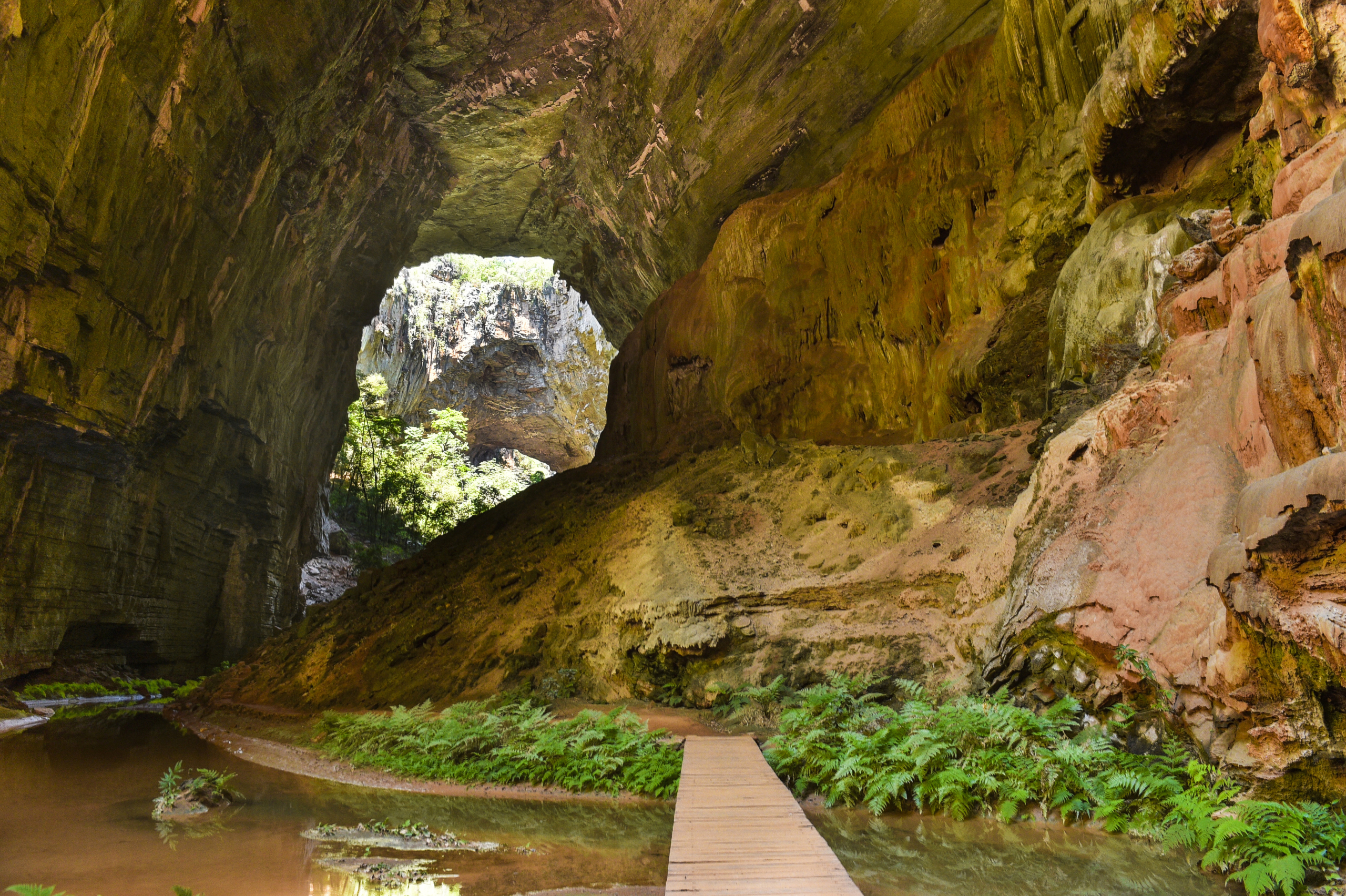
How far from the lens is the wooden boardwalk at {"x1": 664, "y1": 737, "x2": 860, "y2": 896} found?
13.8 ft

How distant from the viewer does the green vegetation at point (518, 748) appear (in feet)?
27.8

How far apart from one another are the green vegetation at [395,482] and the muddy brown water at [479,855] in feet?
95.0

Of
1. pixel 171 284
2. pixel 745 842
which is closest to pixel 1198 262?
pixel 745 842

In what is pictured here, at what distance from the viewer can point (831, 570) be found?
482 inches

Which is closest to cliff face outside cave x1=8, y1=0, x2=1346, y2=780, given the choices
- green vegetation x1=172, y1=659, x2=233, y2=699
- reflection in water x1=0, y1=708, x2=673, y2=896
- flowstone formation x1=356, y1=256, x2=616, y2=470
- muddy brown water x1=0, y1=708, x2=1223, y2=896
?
green vegetation x1=172, y1=659, x2=233, y2=699

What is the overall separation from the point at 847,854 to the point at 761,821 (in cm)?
62

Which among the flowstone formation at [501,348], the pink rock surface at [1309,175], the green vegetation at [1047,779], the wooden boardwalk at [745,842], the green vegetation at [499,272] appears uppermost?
the green vegetation at [499,272]

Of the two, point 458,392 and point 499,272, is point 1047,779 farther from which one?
point 499,272

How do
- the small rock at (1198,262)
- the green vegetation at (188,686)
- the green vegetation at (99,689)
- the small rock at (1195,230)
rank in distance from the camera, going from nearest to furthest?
the small rock at (1198,262)
the small rock at (1195,230)
the green vegetation at (99,689)
the green vegetation at (188,686)

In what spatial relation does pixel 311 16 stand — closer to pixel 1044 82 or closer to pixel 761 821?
pixel 1044 82

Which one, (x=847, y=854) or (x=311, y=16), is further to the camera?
(x=311, y=16)

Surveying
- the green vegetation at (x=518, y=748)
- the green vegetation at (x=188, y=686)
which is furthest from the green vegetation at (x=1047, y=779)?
the green vegetation at (x=188, y=686)

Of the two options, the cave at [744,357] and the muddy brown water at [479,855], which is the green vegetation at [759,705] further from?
the muddy brown water at [479,855]

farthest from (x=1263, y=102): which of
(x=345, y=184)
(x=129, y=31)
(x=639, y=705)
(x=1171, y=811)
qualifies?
(x=345, y=184)
